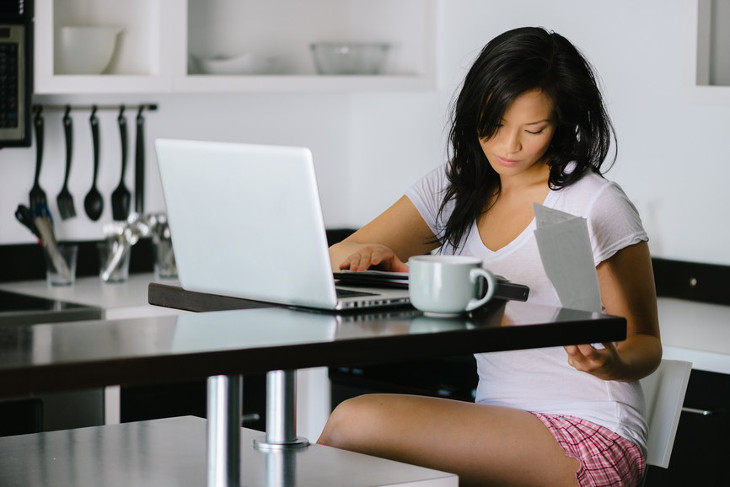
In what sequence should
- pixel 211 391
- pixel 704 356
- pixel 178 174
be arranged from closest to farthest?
1. pixel 211 391
2. pixel 178 174
3. pixel 704 356

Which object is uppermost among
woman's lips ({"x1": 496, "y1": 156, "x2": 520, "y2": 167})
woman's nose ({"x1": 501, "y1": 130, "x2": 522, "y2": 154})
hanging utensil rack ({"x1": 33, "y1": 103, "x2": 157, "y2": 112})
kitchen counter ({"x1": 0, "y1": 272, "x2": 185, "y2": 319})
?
hanging utensil rack ({"x1": 33, "y1": 103, "x2": 157, "y2": 112})

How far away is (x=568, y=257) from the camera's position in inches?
57.3

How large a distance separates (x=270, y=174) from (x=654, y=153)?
196cm

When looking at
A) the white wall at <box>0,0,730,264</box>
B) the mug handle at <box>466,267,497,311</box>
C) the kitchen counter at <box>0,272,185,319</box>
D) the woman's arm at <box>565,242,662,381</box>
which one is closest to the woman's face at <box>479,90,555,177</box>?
the woman's arm at <box>565,242,662,381</box>

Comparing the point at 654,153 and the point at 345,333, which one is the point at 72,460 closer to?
the point at 345,333

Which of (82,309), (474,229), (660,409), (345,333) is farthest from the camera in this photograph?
(82,309)

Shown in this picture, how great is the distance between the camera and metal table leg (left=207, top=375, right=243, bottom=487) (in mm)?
1437

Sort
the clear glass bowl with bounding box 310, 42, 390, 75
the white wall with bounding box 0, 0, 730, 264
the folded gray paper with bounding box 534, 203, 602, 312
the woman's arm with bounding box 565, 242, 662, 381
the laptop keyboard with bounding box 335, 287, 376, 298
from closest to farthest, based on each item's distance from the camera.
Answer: the folded gray paper with bounding box 534, 203, 602, 312 → the laptop keyboard with bounding box 335, 287, 376, 298 → the woman's arm with bounding box 565, 242, 662, 381 → the white wall with bounding box 0, 0, 730, 264 → the clear glass bowl with bounding box 310, 42, 390, 75

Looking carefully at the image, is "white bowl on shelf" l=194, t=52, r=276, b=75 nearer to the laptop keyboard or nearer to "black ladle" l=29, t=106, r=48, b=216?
"black ladle" l=29, t=106, r=48, b=216

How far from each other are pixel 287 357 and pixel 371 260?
2.20 ft

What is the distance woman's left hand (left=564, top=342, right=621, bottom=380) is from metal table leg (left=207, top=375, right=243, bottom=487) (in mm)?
471

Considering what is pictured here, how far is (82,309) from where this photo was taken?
123 inches

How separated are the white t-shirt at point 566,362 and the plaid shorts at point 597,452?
25 millimetres

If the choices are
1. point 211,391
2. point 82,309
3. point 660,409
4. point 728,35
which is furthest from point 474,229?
point 82,309
